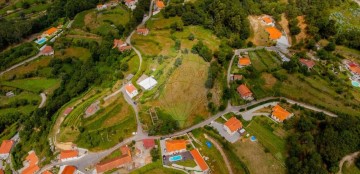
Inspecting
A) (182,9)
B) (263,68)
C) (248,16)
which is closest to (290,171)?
(263,68)

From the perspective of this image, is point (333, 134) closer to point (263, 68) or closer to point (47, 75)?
point (263, 68)

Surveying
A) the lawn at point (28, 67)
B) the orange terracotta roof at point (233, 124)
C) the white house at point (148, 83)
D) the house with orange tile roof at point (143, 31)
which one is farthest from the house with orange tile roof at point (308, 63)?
the lawn at point (28, 67)

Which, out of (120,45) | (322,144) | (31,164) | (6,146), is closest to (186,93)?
(120,45)

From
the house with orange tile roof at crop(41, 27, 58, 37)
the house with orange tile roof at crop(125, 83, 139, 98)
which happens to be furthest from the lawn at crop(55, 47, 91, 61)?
the house with orange tile roof at crop(125, 83, 139, 98)

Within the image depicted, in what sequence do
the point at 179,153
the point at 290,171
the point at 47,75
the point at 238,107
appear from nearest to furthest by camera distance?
1. the point at 290,171
2. the point at 179,153
3. the point at 238,107
4. the point at 47,75

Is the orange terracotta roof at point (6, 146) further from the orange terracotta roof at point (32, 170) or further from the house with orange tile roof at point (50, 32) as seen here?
the house with orange tile roof at point (50, 32)

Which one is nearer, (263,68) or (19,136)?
(19,136)

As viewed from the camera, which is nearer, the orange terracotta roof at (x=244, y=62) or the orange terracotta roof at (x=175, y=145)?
the orange terracotta roof at (x=175, y=145)
